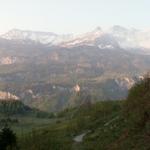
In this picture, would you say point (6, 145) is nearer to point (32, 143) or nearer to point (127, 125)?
point (32, 143)

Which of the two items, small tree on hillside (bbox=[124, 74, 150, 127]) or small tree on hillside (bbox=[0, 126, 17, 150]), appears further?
small tree on hillside (bbox=[0, 126, 17, 150])

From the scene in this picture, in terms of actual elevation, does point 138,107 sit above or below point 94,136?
above

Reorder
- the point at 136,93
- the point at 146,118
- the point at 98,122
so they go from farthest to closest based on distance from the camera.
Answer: the point at 98,122
the point at 136,93
the point at 146,118

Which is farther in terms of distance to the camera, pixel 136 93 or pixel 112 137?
pixel 136 93

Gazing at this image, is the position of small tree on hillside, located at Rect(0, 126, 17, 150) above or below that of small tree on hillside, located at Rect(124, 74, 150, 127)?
below

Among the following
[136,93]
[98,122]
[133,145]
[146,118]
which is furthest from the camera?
[98,122]

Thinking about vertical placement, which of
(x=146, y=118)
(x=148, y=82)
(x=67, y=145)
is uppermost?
(x=148, y=82)

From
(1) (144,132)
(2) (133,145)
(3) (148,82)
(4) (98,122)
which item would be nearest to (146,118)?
(1) (144,132)

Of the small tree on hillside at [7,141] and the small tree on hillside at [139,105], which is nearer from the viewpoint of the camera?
the small tree on hillside at [139,105]

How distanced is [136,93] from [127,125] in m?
8.02

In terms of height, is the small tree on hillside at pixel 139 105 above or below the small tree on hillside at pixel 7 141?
above

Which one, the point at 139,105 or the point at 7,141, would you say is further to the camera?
the point at 7,141

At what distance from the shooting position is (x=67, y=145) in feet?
260

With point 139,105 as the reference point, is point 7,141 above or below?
Answer: below
